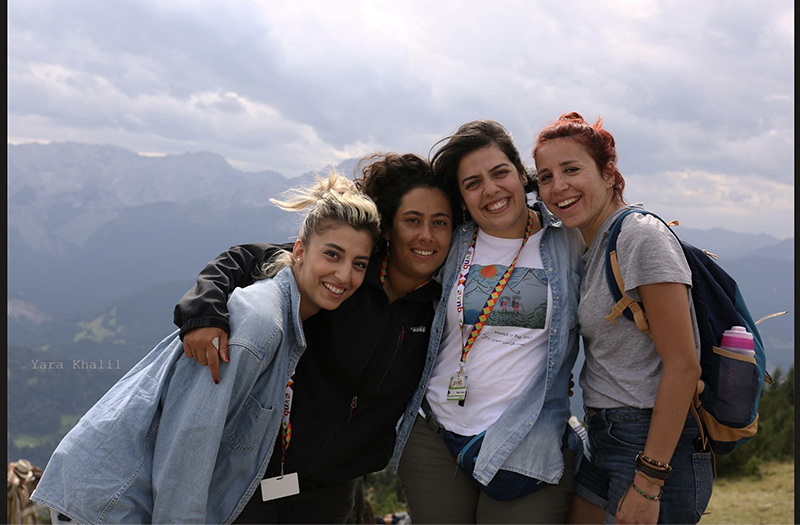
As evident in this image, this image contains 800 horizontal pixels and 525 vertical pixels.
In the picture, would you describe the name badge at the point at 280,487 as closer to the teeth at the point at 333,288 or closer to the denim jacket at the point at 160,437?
the denim jacket at the point at 160,437

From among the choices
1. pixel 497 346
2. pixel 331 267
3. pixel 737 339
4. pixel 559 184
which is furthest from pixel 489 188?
pixel 737 339

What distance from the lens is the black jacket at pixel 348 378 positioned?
3299mm

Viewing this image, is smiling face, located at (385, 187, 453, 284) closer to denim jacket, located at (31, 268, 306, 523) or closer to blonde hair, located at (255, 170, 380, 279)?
blonde hair, located at (255, 170, 380, 279)

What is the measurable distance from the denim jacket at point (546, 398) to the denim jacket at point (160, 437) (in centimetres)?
109

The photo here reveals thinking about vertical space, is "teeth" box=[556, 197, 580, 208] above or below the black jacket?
above

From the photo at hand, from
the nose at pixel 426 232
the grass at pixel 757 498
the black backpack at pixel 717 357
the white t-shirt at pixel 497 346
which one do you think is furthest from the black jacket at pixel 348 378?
the grass at pixel 757 498

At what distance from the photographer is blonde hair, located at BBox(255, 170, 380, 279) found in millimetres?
3271

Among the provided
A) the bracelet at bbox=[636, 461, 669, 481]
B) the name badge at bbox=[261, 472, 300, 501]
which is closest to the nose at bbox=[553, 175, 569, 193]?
the bracelet at bbox=[636, 461, 669, 481]

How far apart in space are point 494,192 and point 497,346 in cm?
94

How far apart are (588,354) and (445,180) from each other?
4.76 ft

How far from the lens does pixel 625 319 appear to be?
2.86m

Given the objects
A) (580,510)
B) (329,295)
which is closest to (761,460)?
(580,510)

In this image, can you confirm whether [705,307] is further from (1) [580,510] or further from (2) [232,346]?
(2) [232,346]

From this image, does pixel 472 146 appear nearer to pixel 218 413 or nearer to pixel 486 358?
pixel 486 358
